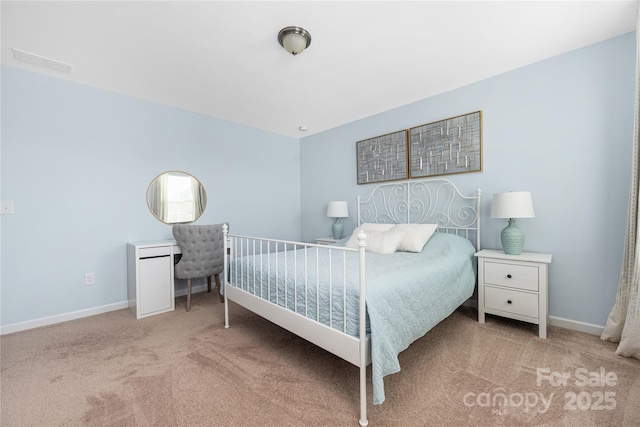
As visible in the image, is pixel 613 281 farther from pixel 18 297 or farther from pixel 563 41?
pixel 18 297

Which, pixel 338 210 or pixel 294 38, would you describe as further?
pixel 338 210

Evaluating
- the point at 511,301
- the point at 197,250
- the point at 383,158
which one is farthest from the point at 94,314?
the point at 511,301

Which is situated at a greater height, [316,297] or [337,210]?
[337,210]

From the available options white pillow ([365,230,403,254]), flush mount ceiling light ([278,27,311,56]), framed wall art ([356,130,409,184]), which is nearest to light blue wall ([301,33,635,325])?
framed wall art ([356,130,409,184])

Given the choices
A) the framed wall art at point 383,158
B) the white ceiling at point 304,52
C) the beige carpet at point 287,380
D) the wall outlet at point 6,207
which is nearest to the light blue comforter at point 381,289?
the beige carpet at point 287,380

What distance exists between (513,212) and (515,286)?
2.01ft

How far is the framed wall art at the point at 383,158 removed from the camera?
324cm

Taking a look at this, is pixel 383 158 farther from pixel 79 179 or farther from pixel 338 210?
pixel 79 179

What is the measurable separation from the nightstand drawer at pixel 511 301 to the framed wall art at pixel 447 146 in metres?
1.17

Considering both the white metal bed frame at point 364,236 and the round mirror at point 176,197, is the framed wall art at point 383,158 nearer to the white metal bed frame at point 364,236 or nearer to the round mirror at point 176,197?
the white metal bed frame at point 364,236

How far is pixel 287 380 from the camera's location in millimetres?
1635

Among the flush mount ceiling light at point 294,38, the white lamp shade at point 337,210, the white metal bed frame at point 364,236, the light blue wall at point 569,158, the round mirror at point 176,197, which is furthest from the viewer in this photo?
the white lamp shade at point 337,210

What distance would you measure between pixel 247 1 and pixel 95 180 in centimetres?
236

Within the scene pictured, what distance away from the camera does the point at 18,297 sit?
93.0 inches
